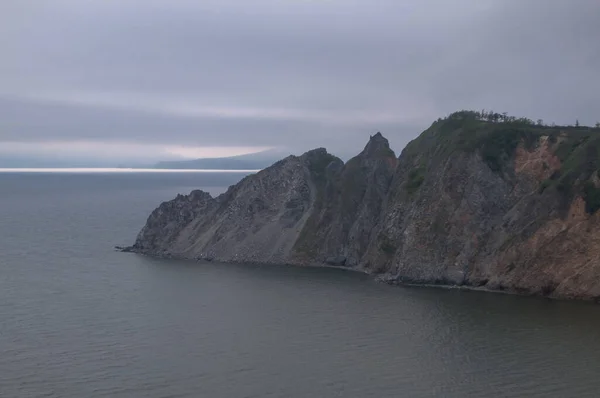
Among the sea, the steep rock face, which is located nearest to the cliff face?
the steep rock face

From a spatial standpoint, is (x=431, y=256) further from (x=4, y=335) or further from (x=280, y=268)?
(x=4, y=335)

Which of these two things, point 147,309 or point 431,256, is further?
point 431,256

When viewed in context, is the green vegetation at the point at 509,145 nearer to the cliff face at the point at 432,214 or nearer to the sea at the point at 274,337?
the cliff face at the point at 432,214

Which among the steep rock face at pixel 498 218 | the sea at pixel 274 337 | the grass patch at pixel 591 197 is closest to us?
the sea at pixel 274 337

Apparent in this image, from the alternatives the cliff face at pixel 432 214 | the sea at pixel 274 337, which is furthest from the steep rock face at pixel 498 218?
the sea at pixel 274 337

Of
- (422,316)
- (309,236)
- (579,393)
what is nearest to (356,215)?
(309,236)

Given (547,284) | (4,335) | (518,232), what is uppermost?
(518,232)

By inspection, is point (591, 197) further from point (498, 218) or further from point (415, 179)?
point (415, 179)
